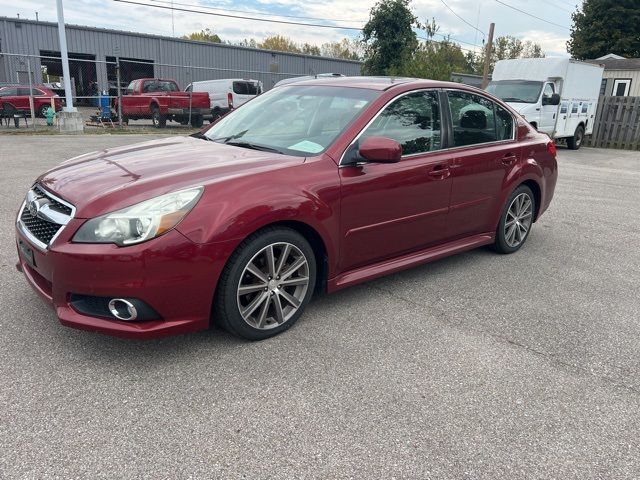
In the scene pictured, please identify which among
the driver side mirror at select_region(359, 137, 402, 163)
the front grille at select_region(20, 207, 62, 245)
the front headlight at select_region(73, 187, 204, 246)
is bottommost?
the front grille at select_region(20, 207, 62, 245)

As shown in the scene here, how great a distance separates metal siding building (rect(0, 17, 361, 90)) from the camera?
1113 inches

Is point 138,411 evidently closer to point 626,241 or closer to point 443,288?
point 443,288

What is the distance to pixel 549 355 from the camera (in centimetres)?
336

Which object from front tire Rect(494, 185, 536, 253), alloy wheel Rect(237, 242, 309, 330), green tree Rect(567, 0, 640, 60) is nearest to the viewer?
alloy wheel Rect(237, 242, 309, 330)

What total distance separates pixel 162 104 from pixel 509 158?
56.2 feet

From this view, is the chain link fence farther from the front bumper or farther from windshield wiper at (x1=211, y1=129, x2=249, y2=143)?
the front bumper

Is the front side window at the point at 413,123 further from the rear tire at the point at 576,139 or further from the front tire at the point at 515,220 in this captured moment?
the rear tire at the point at 576,139

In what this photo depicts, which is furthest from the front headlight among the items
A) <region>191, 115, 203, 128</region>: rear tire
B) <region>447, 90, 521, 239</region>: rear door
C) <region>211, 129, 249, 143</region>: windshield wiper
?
<region>191, 115, 203, 128</region>: rear tire

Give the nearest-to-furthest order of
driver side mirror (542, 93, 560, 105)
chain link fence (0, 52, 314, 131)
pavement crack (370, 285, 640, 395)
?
1. pavement crack (370, 285, 640, 395)
2. driver side mirror (542, 93, 560, 105)
3. chain link fence (0, 52, 314, 131)

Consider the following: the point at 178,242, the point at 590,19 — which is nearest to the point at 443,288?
the point at 178,242

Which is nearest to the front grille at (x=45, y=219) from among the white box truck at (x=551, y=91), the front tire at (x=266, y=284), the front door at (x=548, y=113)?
the front tire at (x=266, y=284)

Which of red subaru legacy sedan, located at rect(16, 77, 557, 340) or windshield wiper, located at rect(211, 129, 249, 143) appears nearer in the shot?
red subaru legacy sedan, located at rect(16, 77, 557, 340)

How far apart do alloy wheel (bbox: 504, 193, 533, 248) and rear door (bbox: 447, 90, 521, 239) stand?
1.01ft

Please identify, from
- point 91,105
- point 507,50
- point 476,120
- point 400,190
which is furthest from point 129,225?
point 507,50
